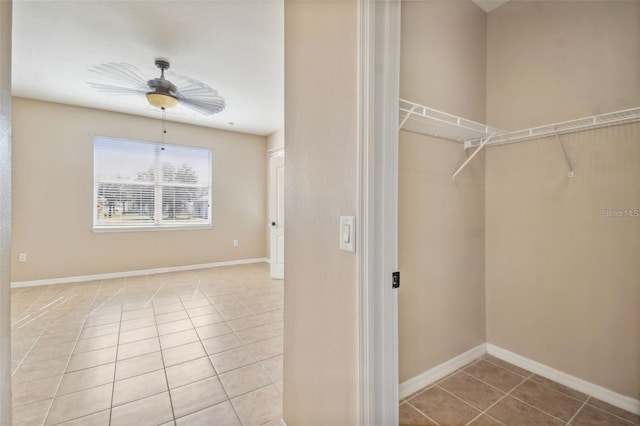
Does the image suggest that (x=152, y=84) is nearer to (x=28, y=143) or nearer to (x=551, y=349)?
(x=28, y=143)

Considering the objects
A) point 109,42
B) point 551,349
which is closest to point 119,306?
point 109,42

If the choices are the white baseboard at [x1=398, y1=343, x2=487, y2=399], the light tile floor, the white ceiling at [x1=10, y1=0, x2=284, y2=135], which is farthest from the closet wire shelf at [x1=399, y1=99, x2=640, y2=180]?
the light tile floor

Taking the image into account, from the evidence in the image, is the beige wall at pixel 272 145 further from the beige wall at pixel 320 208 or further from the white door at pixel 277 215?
the beige wall at pixel 320 208

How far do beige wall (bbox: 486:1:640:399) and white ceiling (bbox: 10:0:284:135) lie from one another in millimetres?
1893

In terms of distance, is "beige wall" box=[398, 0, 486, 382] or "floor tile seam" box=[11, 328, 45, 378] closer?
"beige wall" box=[398, 0, 486, 382]

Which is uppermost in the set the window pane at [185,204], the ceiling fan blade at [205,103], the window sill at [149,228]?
the ceiling fan blade at [205,103]

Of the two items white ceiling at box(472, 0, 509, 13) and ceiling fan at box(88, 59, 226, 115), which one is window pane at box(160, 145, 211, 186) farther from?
white ceiling at box(472, 0, 509, 13)

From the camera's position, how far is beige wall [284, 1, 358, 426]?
3.41 feet

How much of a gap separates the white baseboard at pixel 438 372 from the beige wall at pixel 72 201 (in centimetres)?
460

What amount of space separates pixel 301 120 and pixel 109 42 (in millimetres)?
2593

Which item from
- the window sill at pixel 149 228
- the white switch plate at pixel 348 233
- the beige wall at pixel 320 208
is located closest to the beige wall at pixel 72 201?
the window sill at pixel 149 228

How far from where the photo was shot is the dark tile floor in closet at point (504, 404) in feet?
5.33

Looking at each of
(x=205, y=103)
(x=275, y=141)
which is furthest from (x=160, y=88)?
(x=275, y=141)

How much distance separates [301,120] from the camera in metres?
1.34
